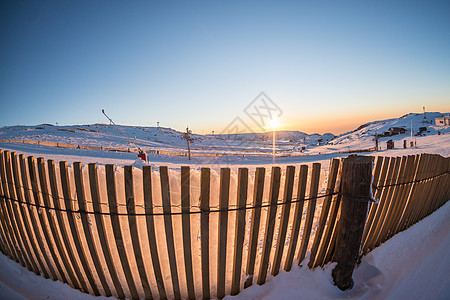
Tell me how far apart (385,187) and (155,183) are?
10.6 feet

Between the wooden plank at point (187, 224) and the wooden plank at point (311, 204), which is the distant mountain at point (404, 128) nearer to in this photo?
the wooden plank at point (311, 204)

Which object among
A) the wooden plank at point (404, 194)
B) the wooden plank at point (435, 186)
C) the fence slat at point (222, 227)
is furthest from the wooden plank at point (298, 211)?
the wooden plank at point (435, 186)

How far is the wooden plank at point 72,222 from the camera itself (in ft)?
6.88

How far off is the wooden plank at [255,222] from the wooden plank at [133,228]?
1.02 metres

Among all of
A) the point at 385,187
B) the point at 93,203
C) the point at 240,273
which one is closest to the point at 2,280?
the point at 93,203

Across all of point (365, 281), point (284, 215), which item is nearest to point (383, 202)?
point (365, 281)

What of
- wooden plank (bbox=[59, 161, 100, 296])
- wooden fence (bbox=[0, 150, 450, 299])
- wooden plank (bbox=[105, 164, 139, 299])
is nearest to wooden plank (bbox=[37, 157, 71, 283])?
wooden fence (bbox=[0, 150, 450, 299])

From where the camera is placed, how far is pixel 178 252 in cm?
228

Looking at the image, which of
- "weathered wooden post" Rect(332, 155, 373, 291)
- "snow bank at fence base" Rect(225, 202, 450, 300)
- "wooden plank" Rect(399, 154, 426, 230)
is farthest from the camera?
"wooden plank" Rect(399, 154, 426, 230)

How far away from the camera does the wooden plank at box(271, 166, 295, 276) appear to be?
2039 mm

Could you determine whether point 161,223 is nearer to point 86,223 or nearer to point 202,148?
point 86,223

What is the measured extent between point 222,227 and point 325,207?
51.9 inches

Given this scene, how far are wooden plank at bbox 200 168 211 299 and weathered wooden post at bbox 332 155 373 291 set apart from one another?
5.31ft

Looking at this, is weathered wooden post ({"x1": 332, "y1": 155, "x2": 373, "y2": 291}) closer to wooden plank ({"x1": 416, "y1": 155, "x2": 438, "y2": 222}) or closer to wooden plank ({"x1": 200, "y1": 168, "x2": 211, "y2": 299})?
wooden plank ({"x1": 200, "y1": 168, "x2": 211, "y2": 299})
